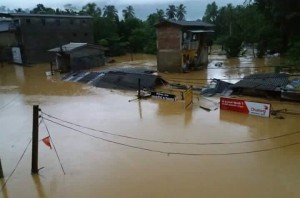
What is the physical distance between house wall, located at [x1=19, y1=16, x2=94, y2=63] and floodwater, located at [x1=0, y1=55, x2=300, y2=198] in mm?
24872

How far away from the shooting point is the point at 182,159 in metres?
13.9

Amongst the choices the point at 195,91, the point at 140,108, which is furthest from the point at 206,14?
the point at 140,108

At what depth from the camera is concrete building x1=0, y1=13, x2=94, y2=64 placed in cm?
4659

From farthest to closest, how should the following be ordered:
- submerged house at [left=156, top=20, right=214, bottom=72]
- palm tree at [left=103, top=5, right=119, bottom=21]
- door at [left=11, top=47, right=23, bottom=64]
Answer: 1. palm tree at [left=103, top=5, right=119, bottom=21]
2. door at [left=11, top=47, right=23, bottom=64]
3. submerged house at [left=156, top=20, right=214, bottom=72]

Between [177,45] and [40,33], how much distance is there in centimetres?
2386

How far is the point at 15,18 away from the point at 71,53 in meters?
12.7

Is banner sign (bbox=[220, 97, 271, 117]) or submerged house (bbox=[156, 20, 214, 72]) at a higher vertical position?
submerged house (bbox=[156, 20, 214, 72])

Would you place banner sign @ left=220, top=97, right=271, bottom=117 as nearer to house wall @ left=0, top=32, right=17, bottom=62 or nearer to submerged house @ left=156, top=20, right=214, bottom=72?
submerged house @ left=156, top=20, right=214, bottom=72

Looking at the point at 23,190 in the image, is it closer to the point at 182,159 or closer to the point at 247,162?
the point at 182,159

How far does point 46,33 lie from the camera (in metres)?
49.3

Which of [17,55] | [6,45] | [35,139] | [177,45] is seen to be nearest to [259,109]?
[35,139]

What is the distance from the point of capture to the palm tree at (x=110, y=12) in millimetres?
65181

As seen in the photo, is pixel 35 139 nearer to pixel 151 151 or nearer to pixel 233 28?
pixel 151 151

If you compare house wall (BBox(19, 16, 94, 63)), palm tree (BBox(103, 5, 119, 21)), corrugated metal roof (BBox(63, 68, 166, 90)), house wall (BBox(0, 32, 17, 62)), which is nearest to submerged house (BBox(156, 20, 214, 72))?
corrugated metal roof (BBox(63, 68, 166, 90))
